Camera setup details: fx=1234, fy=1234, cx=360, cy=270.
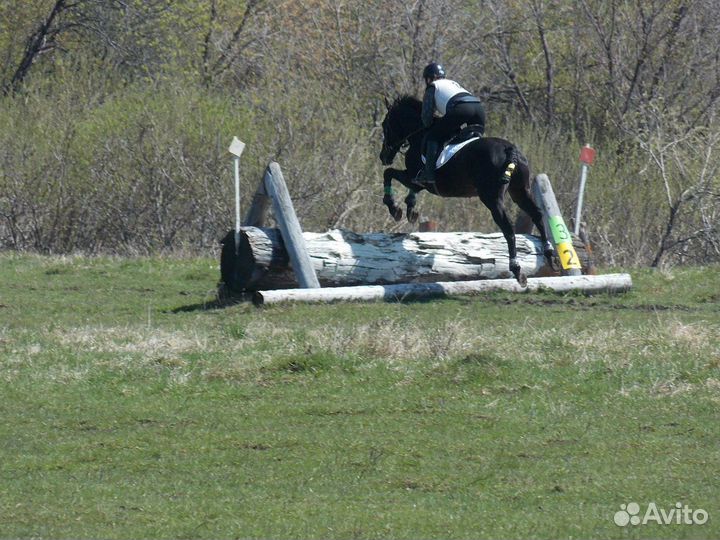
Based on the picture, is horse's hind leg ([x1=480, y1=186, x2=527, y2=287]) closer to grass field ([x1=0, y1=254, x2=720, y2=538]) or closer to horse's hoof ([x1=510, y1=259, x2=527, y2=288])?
horse's hoof ([x1=510, y1=259, x2=527, y2=288])

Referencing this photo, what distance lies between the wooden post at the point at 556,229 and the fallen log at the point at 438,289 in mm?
305

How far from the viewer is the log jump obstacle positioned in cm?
1448

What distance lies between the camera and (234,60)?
31.1m

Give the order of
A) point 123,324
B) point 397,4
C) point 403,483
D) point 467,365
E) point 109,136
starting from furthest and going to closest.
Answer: point 397,4 → point 109,136 → point 123,324 → point 467,365 → point 403,483

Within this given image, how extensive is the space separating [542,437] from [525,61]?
80.0 feet

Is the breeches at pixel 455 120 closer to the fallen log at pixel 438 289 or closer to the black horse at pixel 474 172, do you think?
the black horse at pixel 474 172

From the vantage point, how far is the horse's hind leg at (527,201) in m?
15.1

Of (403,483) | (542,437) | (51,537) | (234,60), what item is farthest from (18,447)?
(234,60)

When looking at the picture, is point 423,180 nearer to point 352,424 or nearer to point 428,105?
point 428,105

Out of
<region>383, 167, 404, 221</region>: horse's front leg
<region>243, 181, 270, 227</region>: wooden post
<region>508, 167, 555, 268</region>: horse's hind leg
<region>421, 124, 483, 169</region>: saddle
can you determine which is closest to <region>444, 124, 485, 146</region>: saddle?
<region>421, 124, 483, 169</region>: saddle

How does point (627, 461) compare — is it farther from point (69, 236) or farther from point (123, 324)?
point (69, 236)

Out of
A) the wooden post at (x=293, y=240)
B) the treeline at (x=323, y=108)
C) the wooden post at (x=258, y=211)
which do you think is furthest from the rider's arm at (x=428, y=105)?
the treeline at (x=323, y=108)

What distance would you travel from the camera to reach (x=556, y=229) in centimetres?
1630

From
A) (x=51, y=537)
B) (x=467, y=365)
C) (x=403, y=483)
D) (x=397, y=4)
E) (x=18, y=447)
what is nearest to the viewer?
(x=51, y=537)
